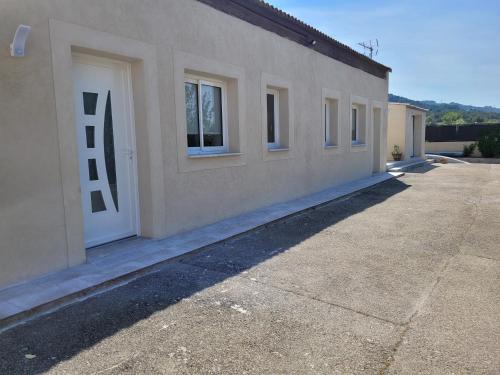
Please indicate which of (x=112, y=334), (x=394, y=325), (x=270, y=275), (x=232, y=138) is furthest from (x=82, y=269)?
(x=232, y=138)

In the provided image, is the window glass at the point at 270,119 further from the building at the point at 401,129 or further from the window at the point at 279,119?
the building at the point at 401,129

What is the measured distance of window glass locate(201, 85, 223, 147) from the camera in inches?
271

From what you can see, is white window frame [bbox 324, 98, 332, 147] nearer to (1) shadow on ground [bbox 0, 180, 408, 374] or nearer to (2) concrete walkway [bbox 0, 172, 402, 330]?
(2) concrete walkway [bbox 0, 172, 402, 330]

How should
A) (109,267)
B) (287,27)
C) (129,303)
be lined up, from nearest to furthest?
(129,303), (109,267), (287,27)

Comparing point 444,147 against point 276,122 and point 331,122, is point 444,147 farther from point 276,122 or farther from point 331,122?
point 276,122

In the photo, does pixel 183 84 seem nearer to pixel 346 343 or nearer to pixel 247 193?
pixel 247 193

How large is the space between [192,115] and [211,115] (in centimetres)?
59

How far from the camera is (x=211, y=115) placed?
7.06 meters

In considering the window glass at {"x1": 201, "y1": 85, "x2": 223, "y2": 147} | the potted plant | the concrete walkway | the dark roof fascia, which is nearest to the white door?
the concrete walkway

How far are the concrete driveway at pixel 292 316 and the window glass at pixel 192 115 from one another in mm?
1972

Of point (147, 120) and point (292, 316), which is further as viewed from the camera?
point (147, 120)

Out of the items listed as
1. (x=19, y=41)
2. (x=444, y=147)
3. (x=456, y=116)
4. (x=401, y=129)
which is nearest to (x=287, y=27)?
(x=19, y=41)

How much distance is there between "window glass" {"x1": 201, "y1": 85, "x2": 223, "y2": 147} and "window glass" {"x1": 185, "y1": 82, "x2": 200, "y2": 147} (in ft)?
0.64

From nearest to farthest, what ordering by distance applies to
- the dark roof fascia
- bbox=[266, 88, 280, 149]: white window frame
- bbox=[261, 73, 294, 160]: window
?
the dark roof fascia
bbox=[261, 73, 294, 160]: window
bbox=[266, 88, 280, 149]: white window frame
